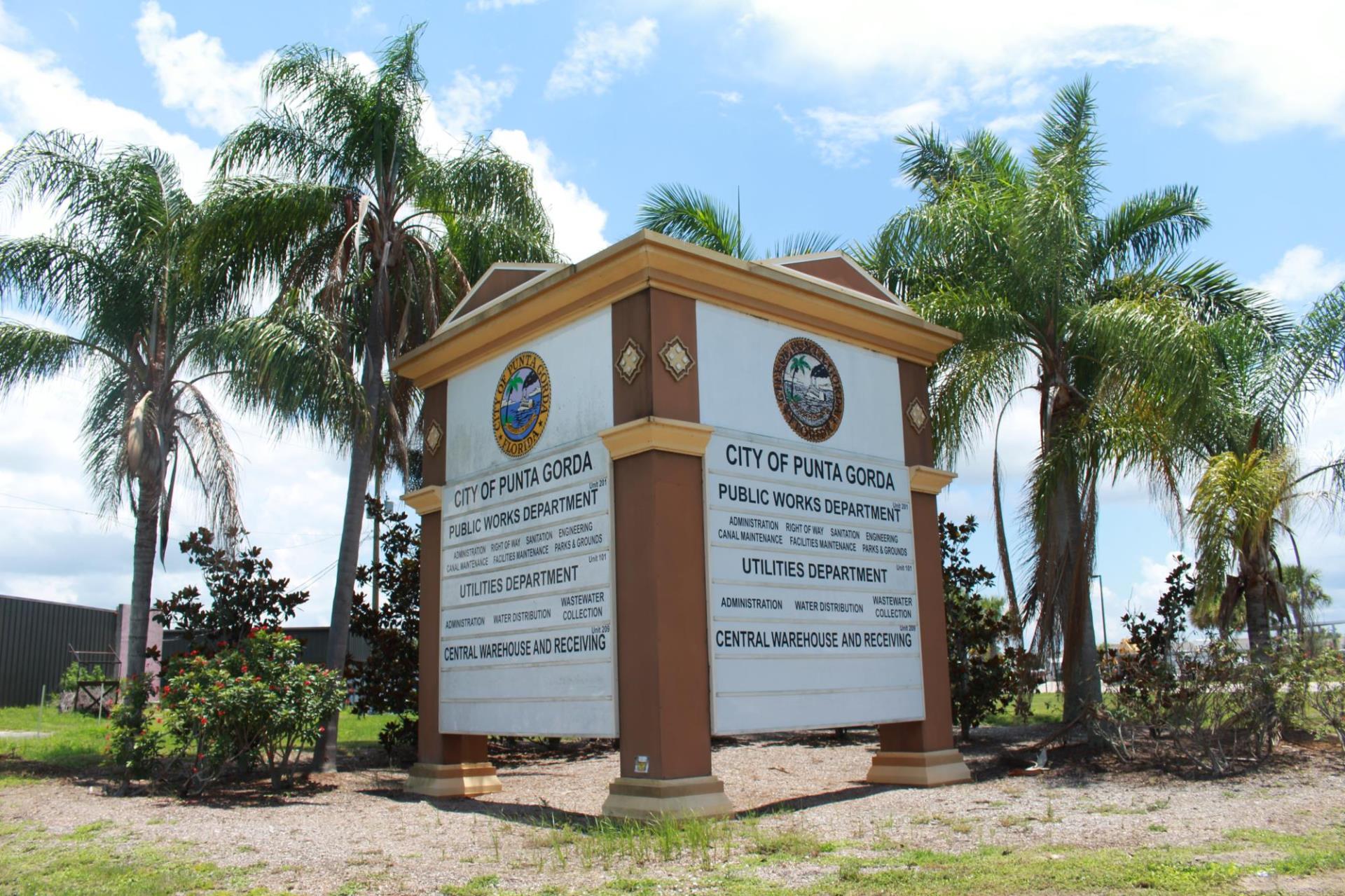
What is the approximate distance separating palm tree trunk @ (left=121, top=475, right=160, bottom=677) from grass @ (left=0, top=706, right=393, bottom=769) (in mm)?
1379

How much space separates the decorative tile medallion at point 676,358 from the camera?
10.5m

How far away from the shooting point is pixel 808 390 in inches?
463

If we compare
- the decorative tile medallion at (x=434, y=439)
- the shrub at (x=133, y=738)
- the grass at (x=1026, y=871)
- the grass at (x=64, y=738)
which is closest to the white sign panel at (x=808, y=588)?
the grass at (x=1026, y=871)

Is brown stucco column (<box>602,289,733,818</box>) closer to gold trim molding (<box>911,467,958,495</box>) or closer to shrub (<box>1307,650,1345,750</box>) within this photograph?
gold trim molding (<box>911,467,958,495</box>)

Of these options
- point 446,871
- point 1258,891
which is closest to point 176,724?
point 446,871

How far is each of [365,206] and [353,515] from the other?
4.35 meters

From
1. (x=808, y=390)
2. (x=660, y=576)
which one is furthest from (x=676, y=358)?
(x=660, y=576)

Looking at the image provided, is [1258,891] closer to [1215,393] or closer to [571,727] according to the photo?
[571,727]

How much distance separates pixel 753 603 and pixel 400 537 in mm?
8008

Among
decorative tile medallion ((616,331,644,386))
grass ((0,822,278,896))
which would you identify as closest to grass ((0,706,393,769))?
grass ((0,822,278,896))

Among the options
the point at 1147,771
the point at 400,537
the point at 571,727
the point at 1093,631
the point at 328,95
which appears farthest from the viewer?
the point at 400,537

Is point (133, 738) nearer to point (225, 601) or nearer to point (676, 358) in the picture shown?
point (225, 601)

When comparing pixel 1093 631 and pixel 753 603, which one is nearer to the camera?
pixel 753 603

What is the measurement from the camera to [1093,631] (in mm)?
14086
